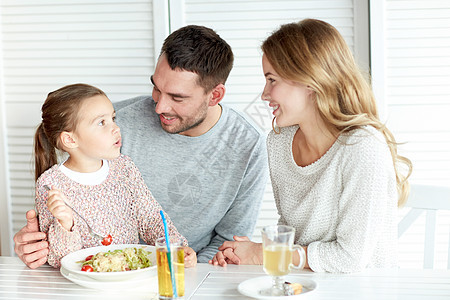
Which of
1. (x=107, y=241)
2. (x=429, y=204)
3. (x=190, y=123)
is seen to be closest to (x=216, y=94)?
(x=190, y=123)

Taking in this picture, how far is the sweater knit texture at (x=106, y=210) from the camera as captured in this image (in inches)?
66.1

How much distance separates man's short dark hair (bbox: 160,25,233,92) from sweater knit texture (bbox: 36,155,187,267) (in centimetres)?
42

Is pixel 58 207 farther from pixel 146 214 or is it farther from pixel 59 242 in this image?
pixel 146 214

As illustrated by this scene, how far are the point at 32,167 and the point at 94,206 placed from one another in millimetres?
990

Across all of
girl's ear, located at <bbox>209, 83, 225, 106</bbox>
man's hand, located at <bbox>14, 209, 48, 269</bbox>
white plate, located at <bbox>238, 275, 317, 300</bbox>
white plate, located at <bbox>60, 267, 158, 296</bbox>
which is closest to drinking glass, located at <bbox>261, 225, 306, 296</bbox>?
white plate, located at <bbox>238, 275, 317, 300</bbox>

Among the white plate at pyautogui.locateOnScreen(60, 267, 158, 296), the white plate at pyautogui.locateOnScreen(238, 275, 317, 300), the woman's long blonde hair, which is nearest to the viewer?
the white plate at pyautogui.locateOnScreen(238, 275, 317, 300)

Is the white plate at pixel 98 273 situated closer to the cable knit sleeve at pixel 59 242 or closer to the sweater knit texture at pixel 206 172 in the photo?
the cable knit sleeve at pixel 59 242

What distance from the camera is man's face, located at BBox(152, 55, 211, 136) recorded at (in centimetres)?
208

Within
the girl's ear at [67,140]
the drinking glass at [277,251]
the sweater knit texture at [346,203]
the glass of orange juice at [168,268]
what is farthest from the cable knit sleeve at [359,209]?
the girl's ear at [67,140]

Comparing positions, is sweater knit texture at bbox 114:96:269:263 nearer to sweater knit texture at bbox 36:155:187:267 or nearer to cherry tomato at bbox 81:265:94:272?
sweater knit texture at bbox 36:155:187:267

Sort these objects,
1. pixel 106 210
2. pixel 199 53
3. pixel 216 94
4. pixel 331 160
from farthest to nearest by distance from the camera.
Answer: pixel 216 94 < pixel 199 53 < pixel 106 210 < pixel 331 160

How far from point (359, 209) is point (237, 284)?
1.33 ft

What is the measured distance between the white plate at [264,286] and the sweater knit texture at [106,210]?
40 centimetres

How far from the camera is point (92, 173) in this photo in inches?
74.3
